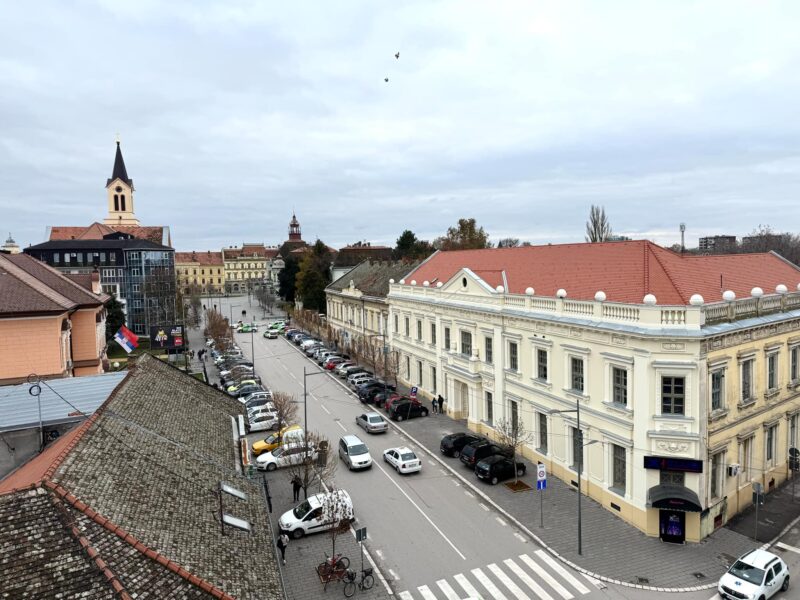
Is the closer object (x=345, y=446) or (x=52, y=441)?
(x=52, y=441)

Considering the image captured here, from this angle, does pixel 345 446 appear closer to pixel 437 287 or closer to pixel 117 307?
pixel 437 287

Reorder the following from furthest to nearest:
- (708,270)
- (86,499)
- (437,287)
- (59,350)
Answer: (437,287)
(708,270)
(59,350)
(86,499)

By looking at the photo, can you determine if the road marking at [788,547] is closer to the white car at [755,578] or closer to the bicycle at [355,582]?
the white car at [755,578]

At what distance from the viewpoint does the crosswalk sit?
19173mm

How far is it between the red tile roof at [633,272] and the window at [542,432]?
6.92 meters

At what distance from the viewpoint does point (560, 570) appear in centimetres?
2069

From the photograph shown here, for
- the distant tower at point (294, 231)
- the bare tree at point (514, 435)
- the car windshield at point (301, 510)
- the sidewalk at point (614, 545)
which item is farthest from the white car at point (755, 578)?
the distant tower at point (294, 231)

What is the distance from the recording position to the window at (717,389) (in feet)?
76.5

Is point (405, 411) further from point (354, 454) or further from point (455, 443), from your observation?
point (354, 454)

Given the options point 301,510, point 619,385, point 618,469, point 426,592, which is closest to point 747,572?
point 618,469

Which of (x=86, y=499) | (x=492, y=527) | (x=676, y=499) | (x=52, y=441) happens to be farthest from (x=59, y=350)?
(x=676, y=499)

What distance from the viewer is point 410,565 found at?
2133 centimetres

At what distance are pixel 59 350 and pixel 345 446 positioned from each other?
620 inches

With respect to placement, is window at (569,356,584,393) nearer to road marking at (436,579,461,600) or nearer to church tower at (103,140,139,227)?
road marking at (436,579,461,600)
